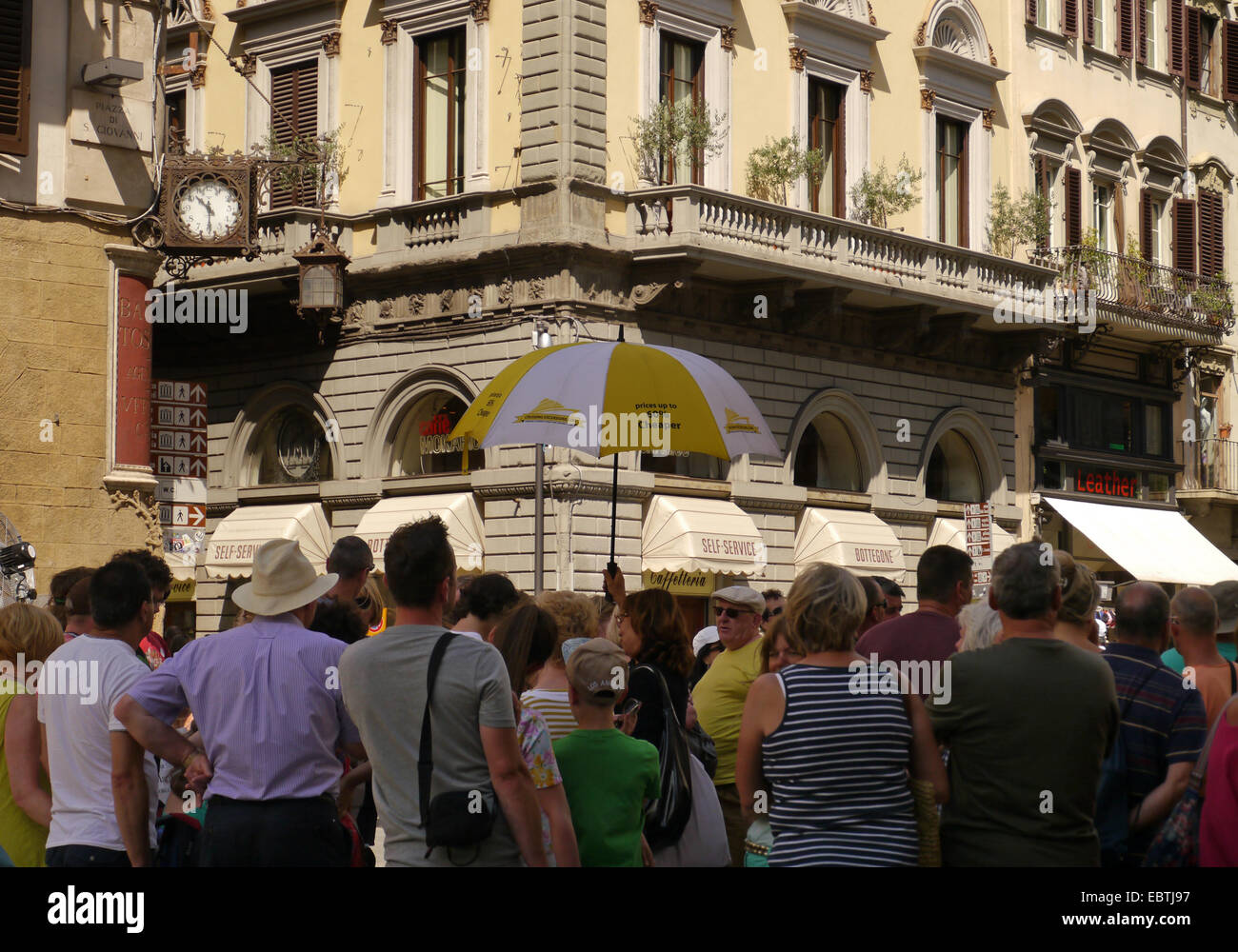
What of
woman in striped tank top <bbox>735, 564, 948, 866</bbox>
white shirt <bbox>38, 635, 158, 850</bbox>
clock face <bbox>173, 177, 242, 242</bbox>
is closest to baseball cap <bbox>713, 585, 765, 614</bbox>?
woman in striped tank top <bbox>735, 564, 948, 866</bbox>

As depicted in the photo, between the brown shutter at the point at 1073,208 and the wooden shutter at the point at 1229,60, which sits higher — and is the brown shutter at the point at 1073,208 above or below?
below

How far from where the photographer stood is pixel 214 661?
6039 millimetres

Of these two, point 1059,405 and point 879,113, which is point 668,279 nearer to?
point 879,113

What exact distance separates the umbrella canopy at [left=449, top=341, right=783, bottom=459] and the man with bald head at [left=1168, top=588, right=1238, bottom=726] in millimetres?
3310

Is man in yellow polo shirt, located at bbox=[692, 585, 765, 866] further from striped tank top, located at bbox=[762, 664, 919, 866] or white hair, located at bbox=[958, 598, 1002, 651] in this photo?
striped tank top, located at bbox=[762, 664, 919, 866]

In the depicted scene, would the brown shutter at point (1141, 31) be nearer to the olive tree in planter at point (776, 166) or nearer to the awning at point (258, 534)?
the olive tree in planter at point (776, 166)

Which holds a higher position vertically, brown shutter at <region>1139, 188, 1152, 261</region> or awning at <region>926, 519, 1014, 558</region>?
brown shutter at <region>1139, 188, 1152, 261</region>

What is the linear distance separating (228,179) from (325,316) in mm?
5809

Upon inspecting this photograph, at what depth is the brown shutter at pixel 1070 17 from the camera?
30641 mm

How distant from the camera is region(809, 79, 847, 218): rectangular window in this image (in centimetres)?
2634

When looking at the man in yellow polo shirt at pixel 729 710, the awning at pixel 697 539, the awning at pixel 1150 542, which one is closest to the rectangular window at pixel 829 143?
the awning at pixel 697 539

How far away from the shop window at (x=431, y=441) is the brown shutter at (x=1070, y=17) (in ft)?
44.7

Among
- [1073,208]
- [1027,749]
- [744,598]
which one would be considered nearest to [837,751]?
[1027,749]
